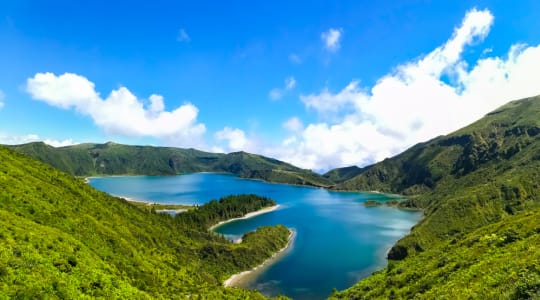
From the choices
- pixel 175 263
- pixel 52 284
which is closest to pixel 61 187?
pixel 175 263

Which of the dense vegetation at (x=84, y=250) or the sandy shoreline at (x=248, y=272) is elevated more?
the dense vegetation at (x=84, y=250)

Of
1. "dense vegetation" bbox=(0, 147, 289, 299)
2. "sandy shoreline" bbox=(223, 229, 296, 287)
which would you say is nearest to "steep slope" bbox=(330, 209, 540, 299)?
"dense vegetation" bbox=(0, 147, 289, 299)

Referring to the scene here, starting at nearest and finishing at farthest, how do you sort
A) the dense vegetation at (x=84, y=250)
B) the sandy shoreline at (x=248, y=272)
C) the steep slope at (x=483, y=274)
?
the steep slope at (x=483, y=274) → the dense vegetation at (x=84, y=250) → the sandy shoreline at (x=248, y=272)

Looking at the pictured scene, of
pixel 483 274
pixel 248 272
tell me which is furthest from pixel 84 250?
pixel 248 272

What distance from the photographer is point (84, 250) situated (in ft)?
161

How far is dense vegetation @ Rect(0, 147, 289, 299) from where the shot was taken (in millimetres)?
30844

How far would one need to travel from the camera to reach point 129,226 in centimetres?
9444

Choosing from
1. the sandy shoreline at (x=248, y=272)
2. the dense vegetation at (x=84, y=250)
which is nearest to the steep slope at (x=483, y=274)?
the dense vegetation at (x=84, y=250)

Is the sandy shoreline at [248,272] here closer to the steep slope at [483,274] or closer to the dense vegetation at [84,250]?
the dense vegetation at [84,250]

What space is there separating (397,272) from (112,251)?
59.8 metres

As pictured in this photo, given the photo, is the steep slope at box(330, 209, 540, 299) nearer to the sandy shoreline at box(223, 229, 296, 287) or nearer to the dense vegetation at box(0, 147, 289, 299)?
the dense vegetation at box(0, 147, 289, 299)

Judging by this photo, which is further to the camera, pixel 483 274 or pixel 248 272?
pixel 248 272

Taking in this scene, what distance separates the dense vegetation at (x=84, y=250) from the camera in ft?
101

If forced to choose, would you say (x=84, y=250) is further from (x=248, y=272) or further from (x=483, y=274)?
(x=248, y=272)
